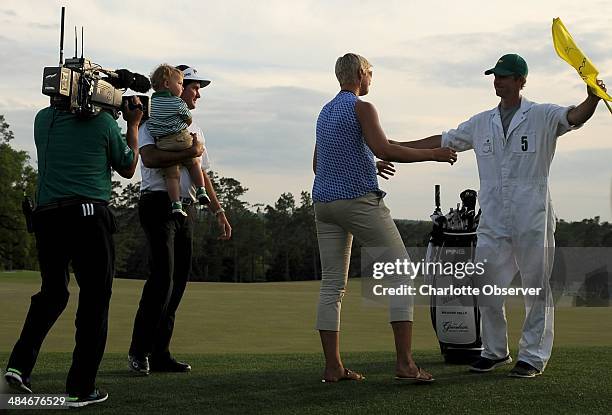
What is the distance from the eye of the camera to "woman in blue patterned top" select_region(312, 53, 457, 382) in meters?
6.04

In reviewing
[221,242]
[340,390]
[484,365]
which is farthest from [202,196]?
[221,242]

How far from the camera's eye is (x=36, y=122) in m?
5.54

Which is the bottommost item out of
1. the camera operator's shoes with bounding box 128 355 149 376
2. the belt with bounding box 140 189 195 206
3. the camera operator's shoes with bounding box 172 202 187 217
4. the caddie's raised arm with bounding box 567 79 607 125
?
the camera operator's shoes with bounding box 128 355 149 376

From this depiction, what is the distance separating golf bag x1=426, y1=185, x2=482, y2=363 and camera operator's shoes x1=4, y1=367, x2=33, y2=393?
10.8ft

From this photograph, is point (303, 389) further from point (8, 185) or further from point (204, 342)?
point (8, 185)

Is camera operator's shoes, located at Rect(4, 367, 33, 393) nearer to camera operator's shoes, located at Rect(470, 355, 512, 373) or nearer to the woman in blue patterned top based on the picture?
the woman in blue patterned top

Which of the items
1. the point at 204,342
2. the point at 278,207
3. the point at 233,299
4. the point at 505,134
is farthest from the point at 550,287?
the point at 278,207

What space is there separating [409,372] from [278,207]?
3363 inches

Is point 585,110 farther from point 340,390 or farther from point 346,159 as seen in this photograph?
point 340,390

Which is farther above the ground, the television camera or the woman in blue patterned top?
the television camera

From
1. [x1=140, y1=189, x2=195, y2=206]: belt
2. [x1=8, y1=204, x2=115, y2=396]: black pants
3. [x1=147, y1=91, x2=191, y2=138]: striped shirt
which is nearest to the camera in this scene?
[x1=8, y1=204, x2=115, y2=396]: black pants

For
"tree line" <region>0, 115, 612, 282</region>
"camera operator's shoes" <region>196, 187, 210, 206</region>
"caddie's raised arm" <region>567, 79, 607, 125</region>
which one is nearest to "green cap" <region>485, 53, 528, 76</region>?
"caddie's raised arm" <region>567, 79, 607, 125</region>

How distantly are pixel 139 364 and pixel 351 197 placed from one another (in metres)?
2.10

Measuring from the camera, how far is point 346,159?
614cm
